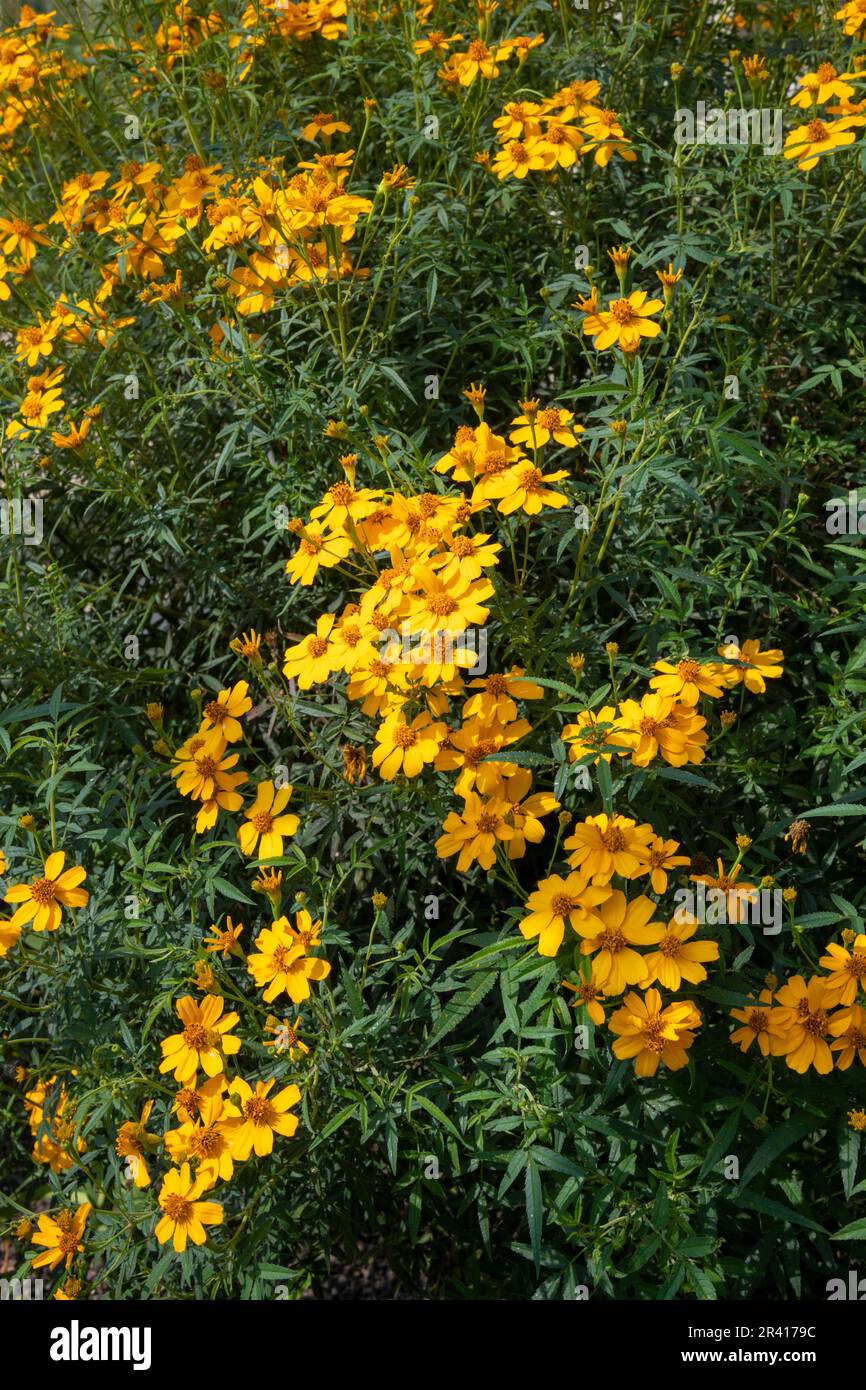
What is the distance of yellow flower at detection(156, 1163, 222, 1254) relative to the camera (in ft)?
6.56

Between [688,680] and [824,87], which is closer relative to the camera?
[688,680]

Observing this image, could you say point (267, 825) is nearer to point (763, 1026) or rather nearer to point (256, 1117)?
point (256, 1117)

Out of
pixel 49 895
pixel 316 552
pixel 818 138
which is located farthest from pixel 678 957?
pixel 818 138

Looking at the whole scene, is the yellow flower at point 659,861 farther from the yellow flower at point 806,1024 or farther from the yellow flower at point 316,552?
the yellow flower at point 316,552

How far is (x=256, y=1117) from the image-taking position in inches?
79.1

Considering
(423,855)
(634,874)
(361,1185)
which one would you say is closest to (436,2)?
(423,855)

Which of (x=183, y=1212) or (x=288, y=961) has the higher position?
(x=288, y=961)

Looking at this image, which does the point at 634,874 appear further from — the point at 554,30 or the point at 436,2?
the point at 554,30

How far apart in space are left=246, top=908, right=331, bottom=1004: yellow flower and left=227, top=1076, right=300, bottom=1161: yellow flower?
0.16 m

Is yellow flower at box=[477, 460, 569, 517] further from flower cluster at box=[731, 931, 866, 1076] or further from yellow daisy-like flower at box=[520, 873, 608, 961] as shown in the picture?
flower cluster at box=[731, 931, 866, 1076]

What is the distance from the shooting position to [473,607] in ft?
6.66

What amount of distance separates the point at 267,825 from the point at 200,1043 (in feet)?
1.35

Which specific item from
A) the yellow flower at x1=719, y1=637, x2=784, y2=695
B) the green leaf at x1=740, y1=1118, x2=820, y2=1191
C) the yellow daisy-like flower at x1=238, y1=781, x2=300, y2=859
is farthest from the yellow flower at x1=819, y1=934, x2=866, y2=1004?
the yellow daisy-like flower at x1=238, y1=781, x2=300, y2=859

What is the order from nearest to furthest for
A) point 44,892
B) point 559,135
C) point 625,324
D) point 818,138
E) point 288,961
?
point 288,961 → point 44,892 → point 625,324 → point 818,138 → point 559,135
